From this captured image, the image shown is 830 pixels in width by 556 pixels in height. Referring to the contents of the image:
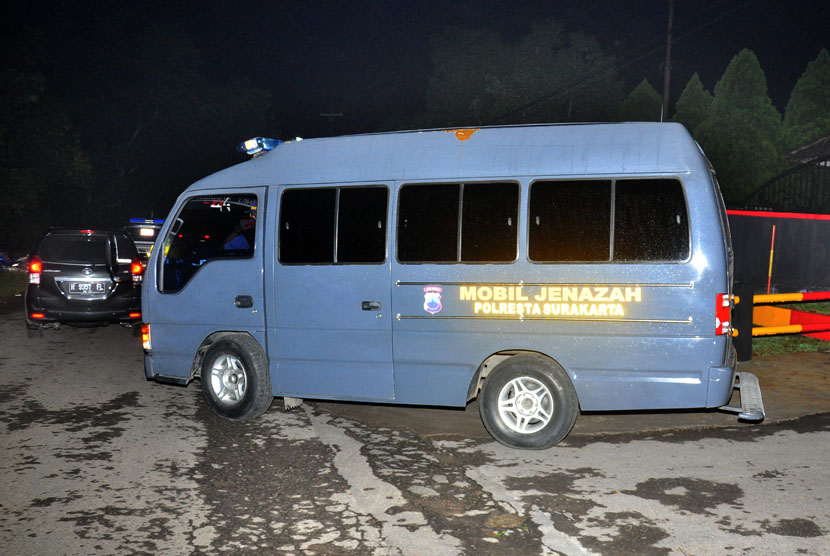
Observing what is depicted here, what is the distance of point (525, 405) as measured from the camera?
23.1 ft

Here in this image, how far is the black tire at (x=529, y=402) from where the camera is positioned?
683 centimetres

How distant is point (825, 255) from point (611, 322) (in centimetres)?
1089

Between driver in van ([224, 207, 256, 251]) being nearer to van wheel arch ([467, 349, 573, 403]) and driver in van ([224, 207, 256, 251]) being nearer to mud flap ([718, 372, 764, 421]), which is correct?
van wheel arch ([467, 349, 573, 403])

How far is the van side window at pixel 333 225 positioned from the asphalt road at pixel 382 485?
1.61m

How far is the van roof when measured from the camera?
259 inches

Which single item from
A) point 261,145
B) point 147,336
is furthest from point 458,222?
point 147,336

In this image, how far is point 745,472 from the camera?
6.32m

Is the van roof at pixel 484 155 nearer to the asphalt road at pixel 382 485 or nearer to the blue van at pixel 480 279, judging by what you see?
the blue van at pixel 480 279

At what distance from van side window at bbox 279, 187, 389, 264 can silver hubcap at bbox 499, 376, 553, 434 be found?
1589mm

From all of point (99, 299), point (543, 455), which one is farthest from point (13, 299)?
point (543, 455)

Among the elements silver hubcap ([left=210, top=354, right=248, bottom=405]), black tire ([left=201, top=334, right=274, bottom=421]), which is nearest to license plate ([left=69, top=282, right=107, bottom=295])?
black tire ([left=201, top=334, right=274, bottom=421])

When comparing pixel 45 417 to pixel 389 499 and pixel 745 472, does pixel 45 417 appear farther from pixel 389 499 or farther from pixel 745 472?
pixel 745 472

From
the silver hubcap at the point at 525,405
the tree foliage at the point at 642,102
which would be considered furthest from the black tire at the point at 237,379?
the tree foliage at the point at 642,102

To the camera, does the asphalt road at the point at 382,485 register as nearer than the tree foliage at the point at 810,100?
Yes
